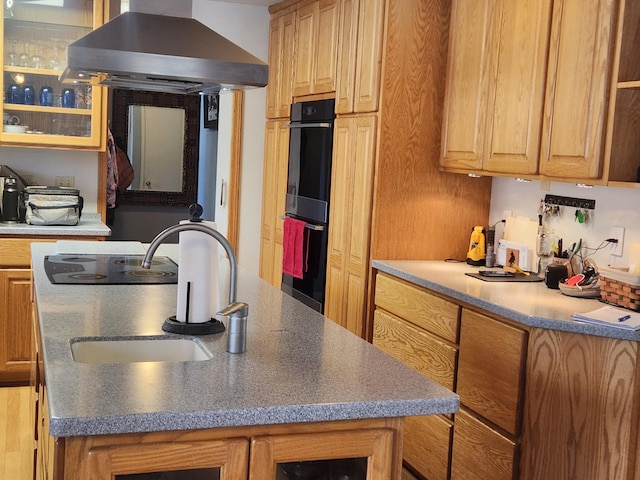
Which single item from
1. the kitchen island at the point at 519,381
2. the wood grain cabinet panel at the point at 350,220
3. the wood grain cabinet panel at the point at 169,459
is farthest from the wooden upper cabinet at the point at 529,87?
the wood grain cabinet panel at the point at 169,459

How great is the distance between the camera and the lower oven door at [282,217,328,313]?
4523 mm

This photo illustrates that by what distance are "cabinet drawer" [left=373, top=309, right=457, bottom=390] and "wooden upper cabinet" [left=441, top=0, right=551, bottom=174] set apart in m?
0.81

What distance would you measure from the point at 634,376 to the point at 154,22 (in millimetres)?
1950

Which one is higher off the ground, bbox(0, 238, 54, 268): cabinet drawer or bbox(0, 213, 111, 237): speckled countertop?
bbox(0, 213, 111, 237): speckled countertop

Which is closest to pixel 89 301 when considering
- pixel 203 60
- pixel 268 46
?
pixel 203 60

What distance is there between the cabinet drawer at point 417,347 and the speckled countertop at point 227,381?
1.06m

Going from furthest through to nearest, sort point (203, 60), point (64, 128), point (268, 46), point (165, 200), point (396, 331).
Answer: point (165, 200)
point (268, 46)
point (64, 128)
point (396, 331)
point (203, 60)

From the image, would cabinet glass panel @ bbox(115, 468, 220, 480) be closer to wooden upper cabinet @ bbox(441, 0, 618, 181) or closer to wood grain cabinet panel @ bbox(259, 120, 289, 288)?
wooden upper cabinet @ bbox(441, 0, 618, 181)

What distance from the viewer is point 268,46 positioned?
5.53m

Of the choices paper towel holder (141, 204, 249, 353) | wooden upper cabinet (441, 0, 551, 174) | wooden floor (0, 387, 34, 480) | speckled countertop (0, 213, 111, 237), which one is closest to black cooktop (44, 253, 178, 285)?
paper towel holder (141, 204, 249, 353)

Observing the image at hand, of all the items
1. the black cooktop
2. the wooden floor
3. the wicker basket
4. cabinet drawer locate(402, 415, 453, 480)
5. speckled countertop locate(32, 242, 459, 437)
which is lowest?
the wooden floor

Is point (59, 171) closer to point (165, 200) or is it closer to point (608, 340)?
point (165, 200)

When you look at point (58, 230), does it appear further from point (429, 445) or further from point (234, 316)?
point (234, 316)

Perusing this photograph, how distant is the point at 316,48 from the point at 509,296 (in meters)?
2.27
